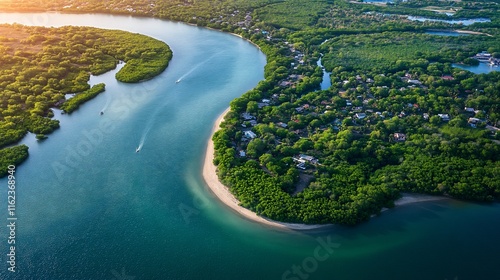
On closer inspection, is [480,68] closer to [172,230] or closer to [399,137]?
[399,137]

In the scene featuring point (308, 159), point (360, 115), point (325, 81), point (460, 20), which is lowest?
point (308, 159)

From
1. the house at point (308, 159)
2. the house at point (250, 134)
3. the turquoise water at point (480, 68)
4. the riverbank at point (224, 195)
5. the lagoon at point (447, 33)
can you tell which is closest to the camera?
the riverbank at point (224, 195)

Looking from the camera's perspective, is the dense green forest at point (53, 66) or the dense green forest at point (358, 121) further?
the dense green forest at point (53, 66)

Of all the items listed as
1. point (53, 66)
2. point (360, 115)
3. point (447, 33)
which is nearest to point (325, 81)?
point (360, 115)

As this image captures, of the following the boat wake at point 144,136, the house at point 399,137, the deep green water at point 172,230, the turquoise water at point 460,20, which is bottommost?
the deep green water at point 172,230

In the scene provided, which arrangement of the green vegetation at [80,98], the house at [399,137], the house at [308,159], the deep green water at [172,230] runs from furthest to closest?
the green vegetation at [80,98] < the house at [399,137] < the house at [308,159] < the deep green water at [172,230]

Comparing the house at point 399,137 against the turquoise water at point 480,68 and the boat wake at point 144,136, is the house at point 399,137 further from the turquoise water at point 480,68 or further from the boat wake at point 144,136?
the boat wake at point 144,136

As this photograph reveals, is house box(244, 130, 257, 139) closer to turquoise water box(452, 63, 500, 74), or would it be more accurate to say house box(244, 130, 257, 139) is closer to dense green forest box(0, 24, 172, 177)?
dense green forest box(0, 24, 172, 177)

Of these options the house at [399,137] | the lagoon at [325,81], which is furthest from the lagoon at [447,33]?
the house at [399,137]
